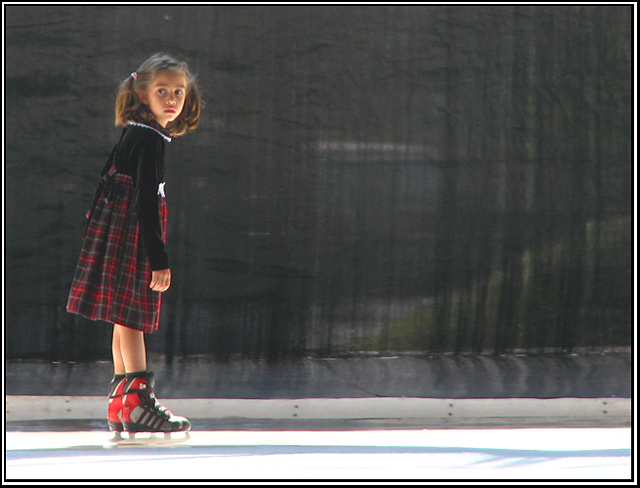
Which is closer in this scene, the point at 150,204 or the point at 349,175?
the point at 150,204

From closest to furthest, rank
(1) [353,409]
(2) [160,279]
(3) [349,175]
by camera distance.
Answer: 1. (2) [160,279]
2. (1) [353,409]
3. (3) [349,175]

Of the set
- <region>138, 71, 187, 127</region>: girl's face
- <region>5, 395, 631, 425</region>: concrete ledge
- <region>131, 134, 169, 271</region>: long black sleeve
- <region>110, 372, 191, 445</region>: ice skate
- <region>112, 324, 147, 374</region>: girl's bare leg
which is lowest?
<region>5, 395, 631, 425</region>: concrete ledge

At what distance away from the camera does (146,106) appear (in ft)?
Result: 9.98

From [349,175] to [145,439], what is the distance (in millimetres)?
1717

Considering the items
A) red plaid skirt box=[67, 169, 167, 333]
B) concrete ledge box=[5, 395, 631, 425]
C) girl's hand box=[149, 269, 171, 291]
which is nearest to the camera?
girl's hand box=[149, 269, 171, 291]

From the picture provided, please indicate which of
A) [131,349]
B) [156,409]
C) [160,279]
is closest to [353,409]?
[156,409]

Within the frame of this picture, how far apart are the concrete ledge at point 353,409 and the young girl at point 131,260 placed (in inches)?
28.5

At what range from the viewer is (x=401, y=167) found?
4117 millimetres

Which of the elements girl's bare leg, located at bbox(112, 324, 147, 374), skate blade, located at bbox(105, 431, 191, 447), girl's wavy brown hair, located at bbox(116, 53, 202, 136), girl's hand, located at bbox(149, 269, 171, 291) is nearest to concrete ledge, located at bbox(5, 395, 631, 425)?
skate blade, located at bbox(105, 431, 191, 447)

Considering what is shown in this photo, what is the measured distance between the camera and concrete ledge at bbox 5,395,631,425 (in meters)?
3.71

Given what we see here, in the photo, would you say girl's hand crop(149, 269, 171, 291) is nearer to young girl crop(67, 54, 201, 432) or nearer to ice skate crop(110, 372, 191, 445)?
young girl crop(67, 54, 201, 432)

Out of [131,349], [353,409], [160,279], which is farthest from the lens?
[353,409]

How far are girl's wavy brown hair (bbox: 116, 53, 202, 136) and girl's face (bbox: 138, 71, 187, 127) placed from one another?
2cm

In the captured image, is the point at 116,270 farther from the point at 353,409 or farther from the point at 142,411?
the point at 353,409
